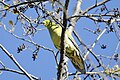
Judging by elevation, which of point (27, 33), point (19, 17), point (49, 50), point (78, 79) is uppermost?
point (19, 17)

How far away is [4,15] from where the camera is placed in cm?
203

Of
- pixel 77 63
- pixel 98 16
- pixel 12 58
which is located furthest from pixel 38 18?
pixel 77 63

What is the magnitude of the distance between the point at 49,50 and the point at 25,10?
0.42 meters

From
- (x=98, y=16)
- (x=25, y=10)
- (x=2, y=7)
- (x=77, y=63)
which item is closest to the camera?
(x=98, y=16)

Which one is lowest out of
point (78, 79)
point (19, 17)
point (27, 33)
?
point (78, 79)

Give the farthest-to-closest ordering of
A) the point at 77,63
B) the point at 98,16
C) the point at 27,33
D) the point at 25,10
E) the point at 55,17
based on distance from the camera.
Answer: the point at 77,63, the point at 27,33, the point at 25,10, the point at 98,16, the point at 55,17

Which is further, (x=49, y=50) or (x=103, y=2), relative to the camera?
(x=49, y=50)

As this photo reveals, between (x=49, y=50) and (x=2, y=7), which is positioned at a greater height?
(x=2, y=7)

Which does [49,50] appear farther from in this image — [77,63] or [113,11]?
[113,11]

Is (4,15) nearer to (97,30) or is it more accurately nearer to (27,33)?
(27,33)

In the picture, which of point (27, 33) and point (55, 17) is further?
point (27, 33)

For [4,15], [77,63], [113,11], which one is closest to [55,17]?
[113,11]

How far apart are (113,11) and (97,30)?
59cm

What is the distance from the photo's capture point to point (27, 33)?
91.0 inches
